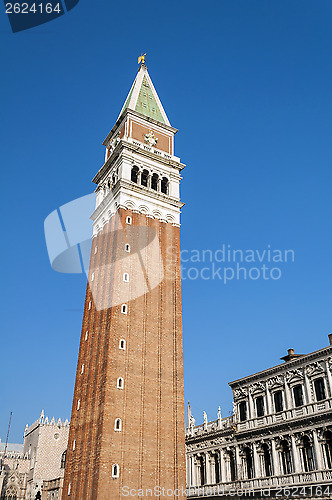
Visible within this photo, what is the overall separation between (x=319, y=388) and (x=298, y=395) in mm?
2266

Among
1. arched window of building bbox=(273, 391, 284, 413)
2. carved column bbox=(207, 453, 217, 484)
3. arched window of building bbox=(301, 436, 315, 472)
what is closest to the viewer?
arched window of building bbox=(301, 436, 315, 472)

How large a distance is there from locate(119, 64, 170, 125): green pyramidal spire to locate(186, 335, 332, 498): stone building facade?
3394 centimetres

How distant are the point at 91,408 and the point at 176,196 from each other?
24841 mm

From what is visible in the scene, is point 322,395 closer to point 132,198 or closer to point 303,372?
point 303,372

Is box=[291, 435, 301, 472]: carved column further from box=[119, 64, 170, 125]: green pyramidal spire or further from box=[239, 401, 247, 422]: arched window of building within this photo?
box=[119, 64, 170, 125]: green pyramidal spire

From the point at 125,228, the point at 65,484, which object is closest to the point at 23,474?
the point at 65,484

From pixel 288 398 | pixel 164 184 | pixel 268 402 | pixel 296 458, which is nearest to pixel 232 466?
pixel 268 402

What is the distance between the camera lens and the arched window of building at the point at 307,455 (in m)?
35.1

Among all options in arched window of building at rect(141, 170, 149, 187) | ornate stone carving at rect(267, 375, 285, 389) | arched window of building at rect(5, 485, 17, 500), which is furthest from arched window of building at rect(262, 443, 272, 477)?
arched window of building at rect(5, 485, 17, 500)

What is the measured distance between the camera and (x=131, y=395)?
1580 inches

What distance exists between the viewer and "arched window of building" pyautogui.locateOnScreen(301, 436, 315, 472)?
35125 millimetres

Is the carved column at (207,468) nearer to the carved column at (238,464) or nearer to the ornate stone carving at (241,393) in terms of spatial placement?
the carved column at (238,464)

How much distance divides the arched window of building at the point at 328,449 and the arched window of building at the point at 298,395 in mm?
3590

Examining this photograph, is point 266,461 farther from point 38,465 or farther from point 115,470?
point 38,465
